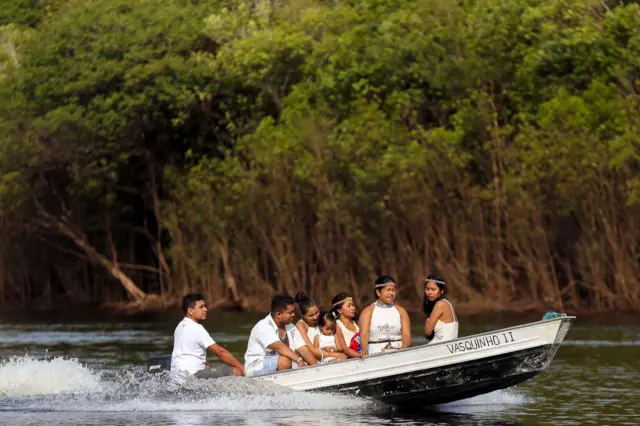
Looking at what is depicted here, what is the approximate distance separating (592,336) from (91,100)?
91.2 feet

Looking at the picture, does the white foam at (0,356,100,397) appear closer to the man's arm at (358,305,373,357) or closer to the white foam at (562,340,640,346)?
the man's arm at (358,305,373,357)

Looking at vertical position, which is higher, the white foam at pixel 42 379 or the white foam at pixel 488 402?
the white foam at pixel 42 379

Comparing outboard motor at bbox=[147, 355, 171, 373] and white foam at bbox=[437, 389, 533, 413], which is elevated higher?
outboard motor at bbox=[147, 355, 171, 373]

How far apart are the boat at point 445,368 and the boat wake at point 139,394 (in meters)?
0.25

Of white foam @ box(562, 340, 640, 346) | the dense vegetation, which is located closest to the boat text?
white foam @ box(562, 340, 640, 346)

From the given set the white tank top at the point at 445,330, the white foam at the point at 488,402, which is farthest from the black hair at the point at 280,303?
the white foam at the point at 488,402

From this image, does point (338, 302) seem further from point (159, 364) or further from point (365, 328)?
point (159, 364)

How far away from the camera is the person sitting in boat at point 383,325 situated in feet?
70.6

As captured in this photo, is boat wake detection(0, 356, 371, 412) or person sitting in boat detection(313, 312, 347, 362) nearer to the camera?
boat wake detection(0, 356, 371, 412)

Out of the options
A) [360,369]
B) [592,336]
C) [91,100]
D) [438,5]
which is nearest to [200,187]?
[91,100]

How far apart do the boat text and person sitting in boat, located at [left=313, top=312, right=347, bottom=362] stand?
1768 millimetres

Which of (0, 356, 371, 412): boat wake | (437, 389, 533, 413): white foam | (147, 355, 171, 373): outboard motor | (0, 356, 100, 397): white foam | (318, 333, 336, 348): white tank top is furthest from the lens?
(0, 356, 100, 397): white foam

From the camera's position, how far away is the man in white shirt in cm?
2144

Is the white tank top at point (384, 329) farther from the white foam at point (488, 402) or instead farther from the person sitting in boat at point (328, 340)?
the white foam at point (488, 402)
